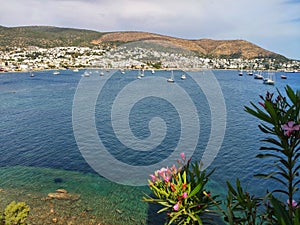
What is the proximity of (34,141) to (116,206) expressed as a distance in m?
12.0

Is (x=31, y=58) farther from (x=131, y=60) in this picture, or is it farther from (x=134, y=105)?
(x=134, y=105)

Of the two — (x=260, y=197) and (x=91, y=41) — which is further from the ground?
(x=91, y=41)

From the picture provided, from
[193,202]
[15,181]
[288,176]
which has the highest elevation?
[288,176]

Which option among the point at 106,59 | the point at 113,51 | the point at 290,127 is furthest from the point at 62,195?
the point at 106,59

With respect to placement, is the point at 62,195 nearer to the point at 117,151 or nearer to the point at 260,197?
the point at 117,151

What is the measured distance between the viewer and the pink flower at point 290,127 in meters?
2.51

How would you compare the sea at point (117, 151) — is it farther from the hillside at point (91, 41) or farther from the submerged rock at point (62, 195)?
the hillside at point (91, 41)

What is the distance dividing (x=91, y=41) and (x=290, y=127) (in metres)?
162

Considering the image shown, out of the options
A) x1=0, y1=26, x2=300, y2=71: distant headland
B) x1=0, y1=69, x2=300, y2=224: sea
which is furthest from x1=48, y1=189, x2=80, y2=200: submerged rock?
x1=0, y1=26, x2=300, y2=71: distant headland

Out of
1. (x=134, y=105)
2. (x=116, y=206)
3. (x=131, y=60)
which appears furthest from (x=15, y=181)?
(x=131, y=60)

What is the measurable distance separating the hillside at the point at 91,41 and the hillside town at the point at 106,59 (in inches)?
312

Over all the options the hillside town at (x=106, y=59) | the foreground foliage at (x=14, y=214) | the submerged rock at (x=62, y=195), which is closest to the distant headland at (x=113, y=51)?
the hillside town at (x=106, y=59)

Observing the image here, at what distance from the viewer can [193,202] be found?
21.0 feet

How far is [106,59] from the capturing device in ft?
334
